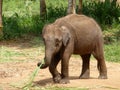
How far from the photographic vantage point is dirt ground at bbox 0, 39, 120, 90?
26.4ft

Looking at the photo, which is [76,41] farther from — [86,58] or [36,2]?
[36,2]

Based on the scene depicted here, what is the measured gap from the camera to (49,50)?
762cm

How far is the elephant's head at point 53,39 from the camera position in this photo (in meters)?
7.59

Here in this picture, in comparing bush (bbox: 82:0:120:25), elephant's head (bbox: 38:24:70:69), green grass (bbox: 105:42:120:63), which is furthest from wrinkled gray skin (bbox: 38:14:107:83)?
bush (bbox: 82:0:120:25)

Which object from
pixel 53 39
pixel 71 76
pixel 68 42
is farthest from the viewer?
pixel 71 76

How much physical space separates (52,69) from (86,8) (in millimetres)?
10109

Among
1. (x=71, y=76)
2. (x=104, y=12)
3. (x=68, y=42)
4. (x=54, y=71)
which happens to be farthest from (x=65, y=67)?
(x=104, y=12)

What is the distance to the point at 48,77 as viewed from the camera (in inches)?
363

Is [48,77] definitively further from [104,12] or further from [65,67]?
[104,12]

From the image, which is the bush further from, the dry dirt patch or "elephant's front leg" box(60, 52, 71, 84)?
"elephant's front leg" box(60, 52, 71, 84)

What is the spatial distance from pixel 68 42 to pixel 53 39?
438 mm

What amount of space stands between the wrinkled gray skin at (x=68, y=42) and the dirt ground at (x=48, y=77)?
0.29 m

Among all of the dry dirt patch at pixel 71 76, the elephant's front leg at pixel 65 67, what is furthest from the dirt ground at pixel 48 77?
the elephant's front leg at pixel 65 67

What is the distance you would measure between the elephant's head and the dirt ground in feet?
2.32
